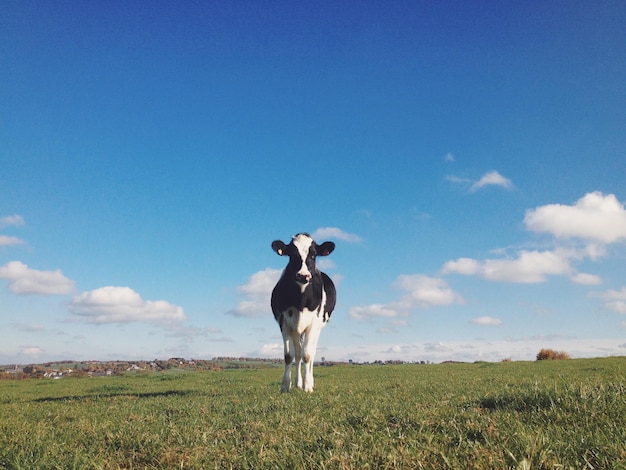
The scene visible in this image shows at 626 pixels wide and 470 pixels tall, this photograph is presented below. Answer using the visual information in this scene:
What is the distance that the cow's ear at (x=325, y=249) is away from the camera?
14078 mm

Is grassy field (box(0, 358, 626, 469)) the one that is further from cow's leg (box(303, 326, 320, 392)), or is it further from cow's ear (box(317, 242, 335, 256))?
Answer: cow's ear (box(317, 242, 335, 256))

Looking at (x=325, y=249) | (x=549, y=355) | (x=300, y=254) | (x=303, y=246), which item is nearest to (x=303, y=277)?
(x=300, y=254)

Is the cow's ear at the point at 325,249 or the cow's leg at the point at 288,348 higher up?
the cow's ear at the point at 325,249

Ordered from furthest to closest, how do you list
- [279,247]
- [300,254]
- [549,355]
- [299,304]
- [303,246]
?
[549,355] < [279,247] < [303,246] < [300,254] < [299,304]

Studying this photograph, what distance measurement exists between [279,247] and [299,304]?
5.82ft

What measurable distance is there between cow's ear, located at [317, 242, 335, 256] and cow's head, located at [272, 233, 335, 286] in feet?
1.36

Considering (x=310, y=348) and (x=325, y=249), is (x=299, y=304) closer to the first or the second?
(x=310, y=348)

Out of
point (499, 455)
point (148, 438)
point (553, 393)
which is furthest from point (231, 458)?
point (553, 393)

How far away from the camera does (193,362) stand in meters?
50.8

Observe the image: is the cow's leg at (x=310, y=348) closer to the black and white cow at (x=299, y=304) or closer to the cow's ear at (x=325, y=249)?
the black and white cow at (x=299, y=304)

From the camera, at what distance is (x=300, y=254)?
42.0ft

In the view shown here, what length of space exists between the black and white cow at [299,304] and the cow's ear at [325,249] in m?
0.67

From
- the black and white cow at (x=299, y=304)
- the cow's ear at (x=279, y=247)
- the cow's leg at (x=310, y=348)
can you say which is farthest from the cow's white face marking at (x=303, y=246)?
the cow's leg at (x=310, y=348)

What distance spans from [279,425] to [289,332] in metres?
7.59
